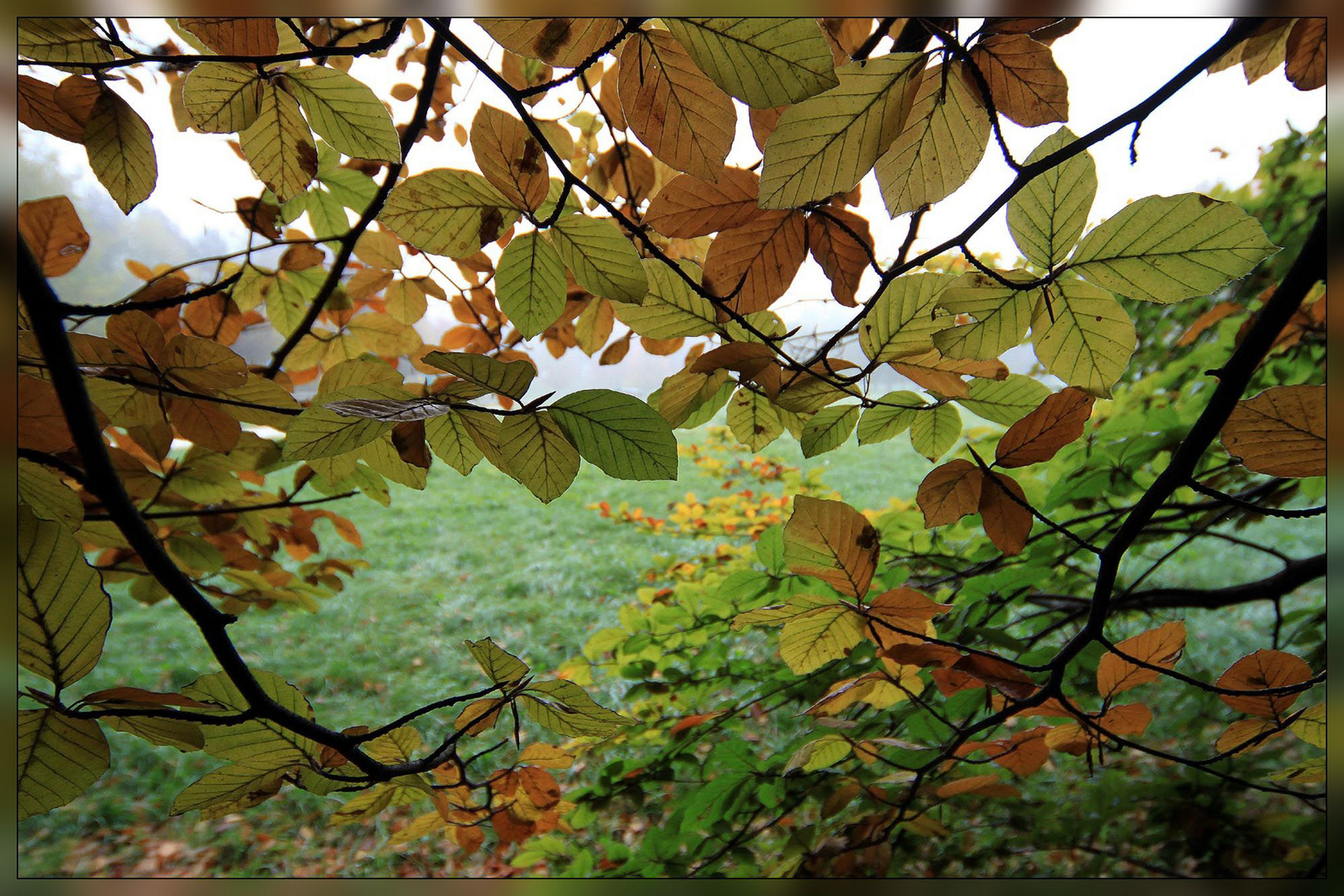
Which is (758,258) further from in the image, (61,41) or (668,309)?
(61,41)

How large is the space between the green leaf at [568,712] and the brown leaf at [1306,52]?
0.65 metres

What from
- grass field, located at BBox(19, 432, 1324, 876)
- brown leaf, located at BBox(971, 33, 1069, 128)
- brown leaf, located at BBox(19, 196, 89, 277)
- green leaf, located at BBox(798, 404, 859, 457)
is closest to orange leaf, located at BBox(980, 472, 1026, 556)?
green leaf, located at BBox(798, 404, 859, 457)

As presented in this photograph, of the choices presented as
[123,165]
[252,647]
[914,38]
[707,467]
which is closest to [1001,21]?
[914,38]

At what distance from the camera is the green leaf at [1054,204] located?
330 millimetres

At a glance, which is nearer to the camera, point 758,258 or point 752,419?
point 758,258

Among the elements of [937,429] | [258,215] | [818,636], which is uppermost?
[258,215]

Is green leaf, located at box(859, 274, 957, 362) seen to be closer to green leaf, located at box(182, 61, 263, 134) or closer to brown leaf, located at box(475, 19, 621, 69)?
brown leaf, located at box(475, 19, 621, 69)

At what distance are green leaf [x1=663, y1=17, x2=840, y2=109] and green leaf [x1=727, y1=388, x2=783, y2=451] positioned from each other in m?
0.27

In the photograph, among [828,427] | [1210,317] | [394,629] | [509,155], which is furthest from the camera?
[394,629]

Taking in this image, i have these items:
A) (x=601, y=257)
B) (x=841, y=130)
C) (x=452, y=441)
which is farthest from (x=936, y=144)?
(x=452, y=441)

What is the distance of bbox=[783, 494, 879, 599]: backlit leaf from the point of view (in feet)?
1.40

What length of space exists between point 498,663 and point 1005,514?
1.10 ft

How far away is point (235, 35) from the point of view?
359 mm

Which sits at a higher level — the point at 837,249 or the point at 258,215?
the point at 258,215
